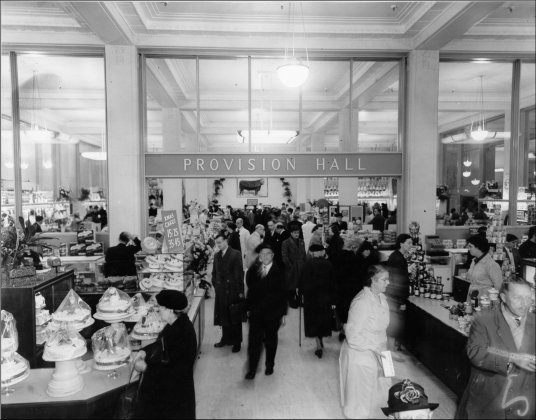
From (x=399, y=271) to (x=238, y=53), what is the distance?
4668mm

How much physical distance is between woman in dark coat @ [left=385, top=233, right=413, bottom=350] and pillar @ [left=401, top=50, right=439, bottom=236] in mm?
2359

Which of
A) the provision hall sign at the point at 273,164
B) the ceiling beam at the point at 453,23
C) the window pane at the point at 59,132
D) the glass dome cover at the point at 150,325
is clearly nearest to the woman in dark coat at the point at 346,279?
the provision hall sign at the point at 273,164

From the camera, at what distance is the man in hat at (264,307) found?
172 inches

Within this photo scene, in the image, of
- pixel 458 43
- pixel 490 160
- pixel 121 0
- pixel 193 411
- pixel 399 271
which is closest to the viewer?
pixel 193 411

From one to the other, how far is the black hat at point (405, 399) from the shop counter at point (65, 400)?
184 cm

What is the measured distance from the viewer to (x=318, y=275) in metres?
4.95

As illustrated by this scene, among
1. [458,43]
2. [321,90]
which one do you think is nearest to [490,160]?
[458,43]

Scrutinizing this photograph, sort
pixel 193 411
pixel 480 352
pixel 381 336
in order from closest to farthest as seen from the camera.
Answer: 1. pixel 480 352
2. pixel 193 411
3. pixel 381 336

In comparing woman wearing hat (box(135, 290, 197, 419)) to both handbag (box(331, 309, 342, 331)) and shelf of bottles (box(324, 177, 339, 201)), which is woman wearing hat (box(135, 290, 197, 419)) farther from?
shelf of bottles (box(324, 177, 339, 201))

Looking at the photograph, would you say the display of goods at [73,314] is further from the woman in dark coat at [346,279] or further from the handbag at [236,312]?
the woman in dark coat at [346,279]

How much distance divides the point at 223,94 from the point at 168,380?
854 centimetres

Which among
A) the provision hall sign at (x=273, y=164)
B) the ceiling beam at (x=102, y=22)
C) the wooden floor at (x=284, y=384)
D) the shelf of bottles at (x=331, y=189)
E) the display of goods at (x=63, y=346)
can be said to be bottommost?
the wooden floor at (x=284, y=384)

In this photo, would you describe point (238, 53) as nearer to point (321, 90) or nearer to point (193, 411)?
point (321, 90)

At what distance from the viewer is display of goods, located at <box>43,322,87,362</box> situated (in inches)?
112
